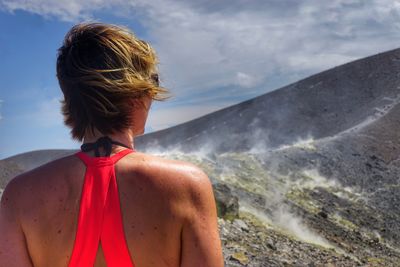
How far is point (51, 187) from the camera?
6.27ft

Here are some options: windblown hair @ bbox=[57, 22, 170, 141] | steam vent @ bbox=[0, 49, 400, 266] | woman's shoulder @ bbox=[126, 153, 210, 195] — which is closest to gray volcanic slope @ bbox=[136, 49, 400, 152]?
steam vent @ bbox=[0, 49, 400, 266]

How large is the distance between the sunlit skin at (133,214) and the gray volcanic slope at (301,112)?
34901 mm

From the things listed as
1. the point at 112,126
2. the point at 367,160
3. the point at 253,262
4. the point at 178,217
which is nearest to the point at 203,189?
the point at 178,217

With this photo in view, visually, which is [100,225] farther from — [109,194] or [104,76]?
[104,76]

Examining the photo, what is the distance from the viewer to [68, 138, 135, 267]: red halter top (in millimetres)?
1811

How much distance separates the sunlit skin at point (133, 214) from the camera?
1.84 metres

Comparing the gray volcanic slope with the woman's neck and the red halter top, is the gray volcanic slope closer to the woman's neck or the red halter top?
the woman's neck

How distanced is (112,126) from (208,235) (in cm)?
55

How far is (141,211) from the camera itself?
72.5 inches

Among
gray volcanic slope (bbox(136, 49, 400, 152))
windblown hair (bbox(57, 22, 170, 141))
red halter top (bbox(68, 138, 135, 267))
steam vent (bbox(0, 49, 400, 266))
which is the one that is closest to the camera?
red halter top (bbox(68, 138, 135, 267))

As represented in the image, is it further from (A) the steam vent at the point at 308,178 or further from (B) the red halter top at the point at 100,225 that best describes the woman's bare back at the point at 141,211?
(A) the steam vent at the point at 308,178

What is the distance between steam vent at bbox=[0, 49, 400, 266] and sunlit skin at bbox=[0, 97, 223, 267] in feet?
26.9

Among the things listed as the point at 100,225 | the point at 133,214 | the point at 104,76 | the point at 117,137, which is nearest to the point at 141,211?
the point at 133,214

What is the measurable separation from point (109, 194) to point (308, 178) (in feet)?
77.5
